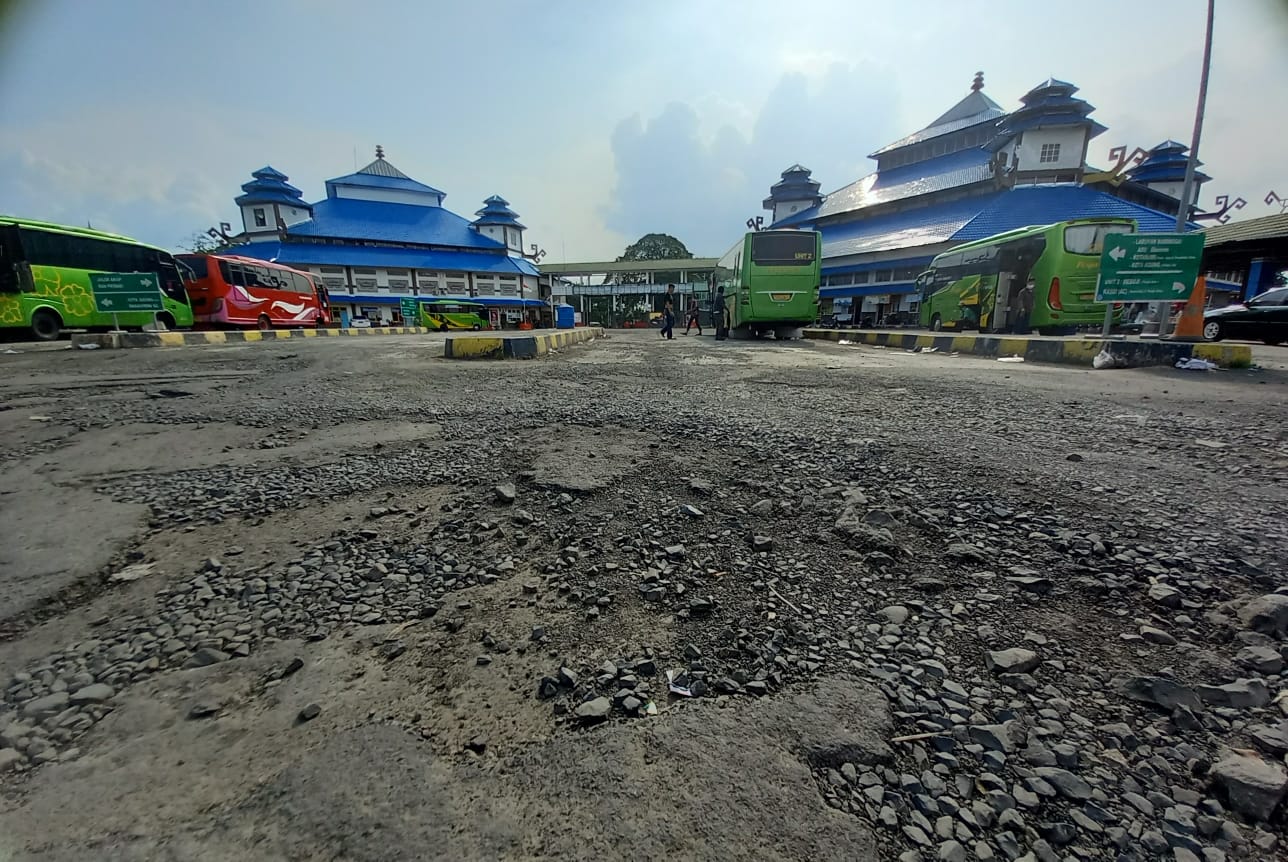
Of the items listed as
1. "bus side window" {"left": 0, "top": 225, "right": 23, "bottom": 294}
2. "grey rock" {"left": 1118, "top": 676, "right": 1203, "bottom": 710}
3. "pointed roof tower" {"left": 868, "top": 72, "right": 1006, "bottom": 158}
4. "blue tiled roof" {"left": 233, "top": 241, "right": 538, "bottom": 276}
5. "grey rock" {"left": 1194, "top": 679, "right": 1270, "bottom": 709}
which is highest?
"pointed roof tower" {"left": 868, "top": 72, "right": 1006, "bottom": 158}

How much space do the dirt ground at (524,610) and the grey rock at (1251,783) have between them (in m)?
0.29

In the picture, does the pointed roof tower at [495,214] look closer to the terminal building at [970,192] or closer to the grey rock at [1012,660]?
the terminal building at [970,192]

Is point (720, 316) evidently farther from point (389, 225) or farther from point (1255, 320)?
point (389, 225)

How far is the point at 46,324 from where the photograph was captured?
452 inches

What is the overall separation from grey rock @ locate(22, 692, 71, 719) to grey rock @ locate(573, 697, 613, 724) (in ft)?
3.94

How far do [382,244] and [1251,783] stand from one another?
151ft

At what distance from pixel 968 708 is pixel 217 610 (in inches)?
81.0

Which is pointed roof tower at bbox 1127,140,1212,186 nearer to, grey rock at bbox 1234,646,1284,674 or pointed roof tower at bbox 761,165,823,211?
pointed roof tower at bbox 761,165,823,211

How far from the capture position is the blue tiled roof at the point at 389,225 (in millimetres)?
37812

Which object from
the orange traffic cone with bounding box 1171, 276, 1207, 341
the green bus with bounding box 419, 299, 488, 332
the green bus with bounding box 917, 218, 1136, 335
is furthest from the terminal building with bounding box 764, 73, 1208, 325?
the green bus with bounding box 419, 299, 488, 332

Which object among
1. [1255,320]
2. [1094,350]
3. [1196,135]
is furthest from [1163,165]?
[1094,350]

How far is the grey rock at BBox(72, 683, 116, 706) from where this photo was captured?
47.0 inches

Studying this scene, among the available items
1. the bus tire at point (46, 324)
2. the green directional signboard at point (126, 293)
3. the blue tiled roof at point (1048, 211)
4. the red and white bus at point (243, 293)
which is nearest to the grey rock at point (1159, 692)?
the green directional signboard at point (126, 293)

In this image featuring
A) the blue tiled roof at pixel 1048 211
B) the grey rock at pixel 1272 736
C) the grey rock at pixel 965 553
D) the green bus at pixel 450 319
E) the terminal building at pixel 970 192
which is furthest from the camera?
the green bus at pixel 450 319
